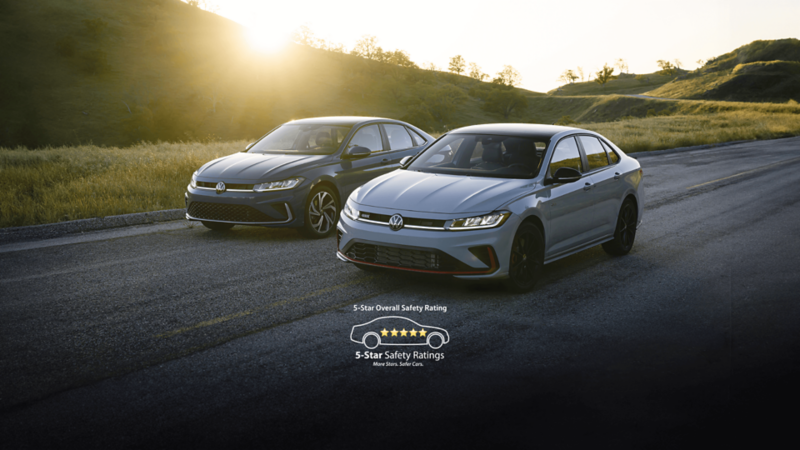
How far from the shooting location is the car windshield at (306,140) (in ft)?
31.9

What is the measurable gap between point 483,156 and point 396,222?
1654 mm

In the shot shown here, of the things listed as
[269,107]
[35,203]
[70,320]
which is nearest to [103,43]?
[269,107]

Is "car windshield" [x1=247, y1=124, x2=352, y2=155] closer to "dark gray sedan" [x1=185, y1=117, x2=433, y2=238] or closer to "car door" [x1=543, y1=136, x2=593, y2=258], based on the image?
"dark gray sedan" [x1=185, y1=117, x2=433, y2=238]

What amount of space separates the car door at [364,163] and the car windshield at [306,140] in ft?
0.87

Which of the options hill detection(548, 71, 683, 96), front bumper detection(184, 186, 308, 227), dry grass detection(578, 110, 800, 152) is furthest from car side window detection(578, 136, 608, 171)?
hill detection(548, 71, 683, 96)

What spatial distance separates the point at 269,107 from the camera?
76750mm

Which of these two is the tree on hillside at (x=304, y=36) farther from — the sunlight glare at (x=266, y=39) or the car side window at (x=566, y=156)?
the car side window at (x=566, y=156)

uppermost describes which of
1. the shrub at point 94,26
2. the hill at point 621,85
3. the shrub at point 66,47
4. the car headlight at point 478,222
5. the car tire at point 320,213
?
the shrub at point 94,26

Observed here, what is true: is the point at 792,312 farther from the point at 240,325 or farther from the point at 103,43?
the point at 103,43

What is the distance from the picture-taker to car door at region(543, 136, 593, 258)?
631 cm

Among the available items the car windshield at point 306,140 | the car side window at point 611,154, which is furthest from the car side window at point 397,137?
the car side window at point 611,154

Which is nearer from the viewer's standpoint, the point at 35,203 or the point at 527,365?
the point at 527,365

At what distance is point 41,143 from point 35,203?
185 feet

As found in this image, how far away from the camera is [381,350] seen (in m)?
4.59
